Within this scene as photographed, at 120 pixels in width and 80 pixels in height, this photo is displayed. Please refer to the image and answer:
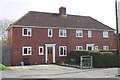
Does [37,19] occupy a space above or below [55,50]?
above

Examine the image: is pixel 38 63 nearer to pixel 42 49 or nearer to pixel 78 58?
pixel 42 49

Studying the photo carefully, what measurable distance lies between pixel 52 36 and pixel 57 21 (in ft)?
11.5

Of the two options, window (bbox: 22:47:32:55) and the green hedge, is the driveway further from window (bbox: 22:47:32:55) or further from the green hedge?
window (bbox: 22:47:32:55)

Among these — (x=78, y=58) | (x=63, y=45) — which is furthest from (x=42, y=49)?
(x=78, y=58)

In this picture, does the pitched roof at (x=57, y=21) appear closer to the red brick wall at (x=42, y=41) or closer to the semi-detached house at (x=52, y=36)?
the semi-detached house at (x=52, y=36)

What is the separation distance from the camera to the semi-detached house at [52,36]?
26.7 m

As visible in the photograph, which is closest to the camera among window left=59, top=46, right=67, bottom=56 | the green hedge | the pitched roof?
the green hedge

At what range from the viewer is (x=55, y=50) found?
95.2 ft

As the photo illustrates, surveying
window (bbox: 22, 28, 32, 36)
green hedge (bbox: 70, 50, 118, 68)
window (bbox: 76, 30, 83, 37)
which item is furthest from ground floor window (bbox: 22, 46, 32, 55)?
window (bbox: 76, 30, 83, 37)

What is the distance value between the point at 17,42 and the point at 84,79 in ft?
49.0

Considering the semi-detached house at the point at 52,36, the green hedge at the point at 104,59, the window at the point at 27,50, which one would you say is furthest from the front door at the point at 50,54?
the green hedge at the point at 104,59

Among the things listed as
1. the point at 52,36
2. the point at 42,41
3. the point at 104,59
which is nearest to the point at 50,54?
the point at 42,41

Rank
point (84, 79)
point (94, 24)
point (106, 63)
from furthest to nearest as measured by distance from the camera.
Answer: point (94, 24), point (106, 63), point (84, 79)

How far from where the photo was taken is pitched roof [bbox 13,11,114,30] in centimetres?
2848
